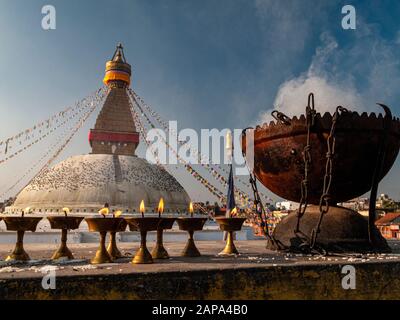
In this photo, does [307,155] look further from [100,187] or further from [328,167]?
[100,187]

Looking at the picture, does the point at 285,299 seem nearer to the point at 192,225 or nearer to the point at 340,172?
the point at 192,225

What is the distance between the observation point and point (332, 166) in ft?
12.2

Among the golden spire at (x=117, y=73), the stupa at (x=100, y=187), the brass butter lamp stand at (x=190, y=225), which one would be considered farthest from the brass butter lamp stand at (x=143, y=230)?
the golden spire at (x=117, y=73)

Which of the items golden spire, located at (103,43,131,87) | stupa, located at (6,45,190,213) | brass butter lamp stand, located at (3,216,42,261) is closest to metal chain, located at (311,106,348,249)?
brass butter lamp stand, located at (3,216,42,261)

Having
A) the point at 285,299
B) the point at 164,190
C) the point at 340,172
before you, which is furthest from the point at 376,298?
the point at 164,190

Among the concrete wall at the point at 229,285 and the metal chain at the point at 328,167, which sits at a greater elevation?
the metal chain at the point at 328,167

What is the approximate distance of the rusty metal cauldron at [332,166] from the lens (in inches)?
151

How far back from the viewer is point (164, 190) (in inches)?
838

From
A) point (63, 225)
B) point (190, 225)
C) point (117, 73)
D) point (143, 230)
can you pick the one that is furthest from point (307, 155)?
point (117, 73)

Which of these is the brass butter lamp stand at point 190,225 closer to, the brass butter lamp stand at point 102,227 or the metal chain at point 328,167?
the brass butter lamp stand at point 102,227

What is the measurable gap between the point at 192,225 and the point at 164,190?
17942mm

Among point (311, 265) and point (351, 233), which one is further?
point (351, 233)

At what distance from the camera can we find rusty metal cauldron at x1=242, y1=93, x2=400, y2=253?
384 cm
